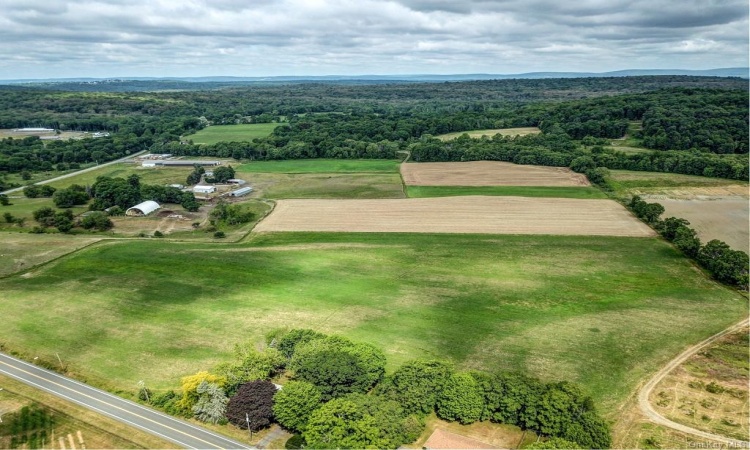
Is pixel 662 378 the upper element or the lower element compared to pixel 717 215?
lower

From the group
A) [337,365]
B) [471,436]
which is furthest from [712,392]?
[337,365]

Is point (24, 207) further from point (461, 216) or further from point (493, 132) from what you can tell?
point (493, 132)

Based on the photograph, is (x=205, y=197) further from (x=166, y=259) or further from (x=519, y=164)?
(x=519, y=164)

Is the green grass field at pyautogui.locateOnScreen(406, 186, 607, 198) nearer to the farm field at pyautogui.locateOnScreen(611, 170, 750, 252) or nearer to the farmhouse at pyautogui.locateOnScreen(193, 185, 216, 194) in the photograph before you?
the farm field at pyautogui.locateOnScreen(611, 170, 750, 252)

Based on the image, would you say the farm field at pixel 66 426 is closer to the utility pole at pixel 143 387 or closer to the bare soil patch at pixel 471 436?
the utility pole at pixel 143 387

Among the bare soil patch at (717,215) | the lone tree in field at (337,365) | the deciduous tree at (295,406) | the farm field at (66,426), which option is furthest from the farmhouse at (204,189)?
the bare soil patch at (717,215)
